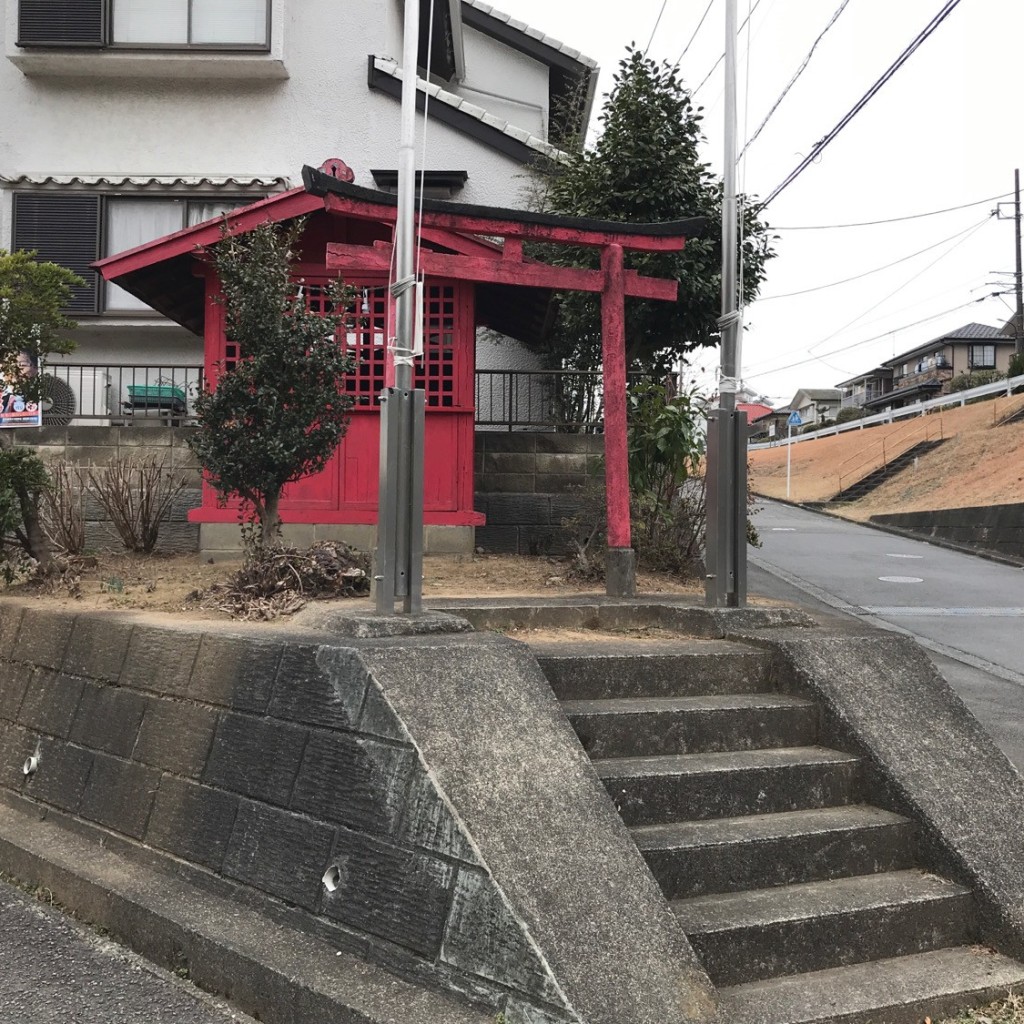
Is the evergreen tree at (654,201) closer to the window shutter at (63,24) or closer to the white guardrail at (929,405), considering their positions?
the window shutter at (63,24)

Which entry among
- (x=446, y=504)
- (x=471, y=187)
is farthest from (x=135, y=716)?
(x=471, y=187)

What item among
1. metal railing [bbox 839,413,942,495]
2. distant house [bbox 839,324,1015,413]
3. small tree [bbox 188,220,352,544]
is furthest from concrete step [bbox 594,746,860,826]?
distant house [bbox 839,324,1015,413]

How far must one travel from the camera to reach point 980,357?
6381 cm

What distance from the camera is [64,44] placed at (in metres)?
12.9

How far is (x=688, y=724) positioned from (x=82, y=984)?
→ 2623 millimetres

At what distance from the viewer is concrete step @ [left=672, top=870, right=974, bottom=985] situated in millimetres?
3406

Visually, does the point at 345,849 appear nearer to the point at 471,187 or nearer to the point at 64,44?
the point at 471,187

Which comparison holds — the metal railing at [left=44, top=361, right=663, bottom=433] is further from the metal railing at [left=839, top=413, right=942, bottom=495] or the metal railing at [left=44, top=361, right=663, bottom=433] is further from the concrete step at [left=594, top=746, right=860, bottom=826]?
the metal railing at [left=839, top=413, right=942, bottom=495]

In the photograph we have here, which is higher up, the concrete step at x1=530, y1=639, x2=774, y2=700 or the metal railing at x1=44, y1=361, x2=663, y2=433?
the metal railing at x1=44, y1=361, x2=663, y2=433

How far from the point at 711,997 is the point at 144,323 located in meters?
11.9

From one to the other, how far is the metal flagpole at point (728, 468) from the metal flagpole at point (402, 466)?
1.80 m

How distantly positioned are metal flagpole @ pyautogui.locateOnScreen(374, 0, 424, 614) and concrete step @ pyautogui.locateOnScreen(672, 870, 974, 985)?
1965 mm

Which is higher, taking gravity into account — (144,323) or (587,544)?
(144,323)

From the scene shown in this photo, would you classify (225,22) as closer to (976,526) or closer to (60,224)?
(60,224)
